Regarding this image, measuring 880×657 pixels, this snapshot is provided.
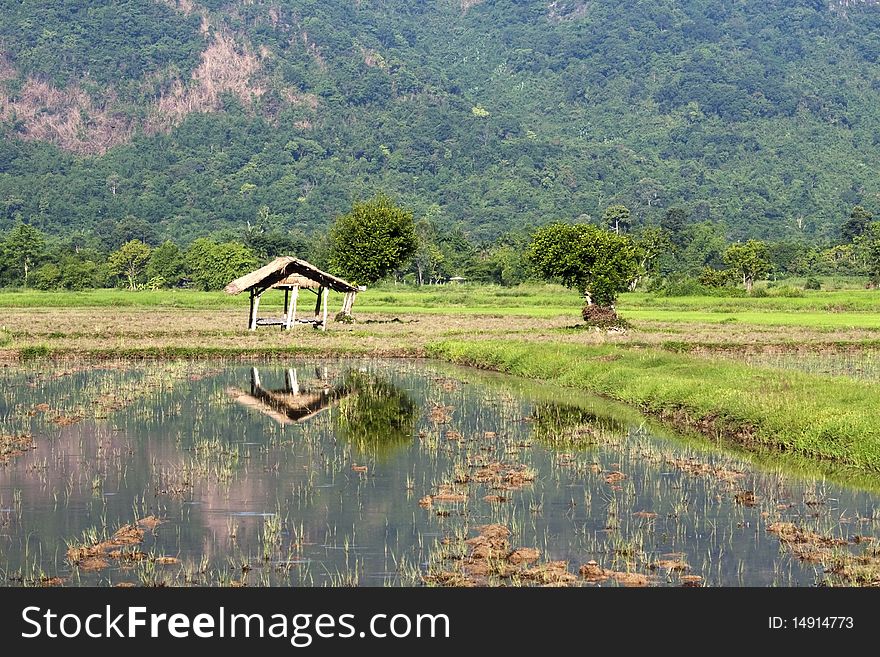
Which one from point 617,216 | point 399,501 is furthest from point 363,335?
point 617,216

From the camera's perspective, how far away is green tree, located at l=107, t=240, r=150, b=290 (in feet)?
378

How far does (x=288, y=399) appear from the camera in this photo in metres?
25.2

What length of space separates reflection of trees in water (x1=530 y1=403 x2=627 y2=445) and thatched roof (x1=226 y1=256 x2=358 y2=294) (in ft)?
71.6

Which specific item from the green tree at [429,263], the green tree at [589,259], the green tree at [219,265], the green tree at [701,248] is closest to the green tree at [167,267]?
the green tree at [219,265]

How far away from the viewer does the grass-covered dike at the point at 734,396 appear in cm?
1778

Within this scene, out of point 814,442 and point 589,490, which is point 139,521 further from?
point 814,442

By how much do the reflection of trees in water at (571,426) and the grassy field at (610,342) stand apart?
127 cm

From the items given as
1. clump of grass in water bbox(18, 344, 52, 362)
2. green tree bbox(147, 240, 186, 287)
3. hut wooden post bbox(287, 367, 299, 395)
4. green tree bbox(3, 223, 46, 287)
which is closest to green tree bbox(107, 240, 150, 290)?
green tree bbox(147, 240, 186, 287)

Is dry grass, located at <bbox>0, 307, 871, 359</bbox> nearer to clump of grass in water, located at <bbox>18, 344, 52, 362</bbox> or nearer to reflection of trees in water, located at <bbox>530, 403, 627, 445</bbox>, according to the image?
clump of grass in water, located at <bbox>18, 344, 52, 362</bbox>

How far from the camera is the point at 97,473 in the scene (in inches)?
656

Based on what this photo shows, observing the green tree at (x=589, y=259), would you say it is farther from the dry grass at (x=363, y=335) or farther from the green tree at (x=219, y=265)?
the green tree at (x=219, y=265)
